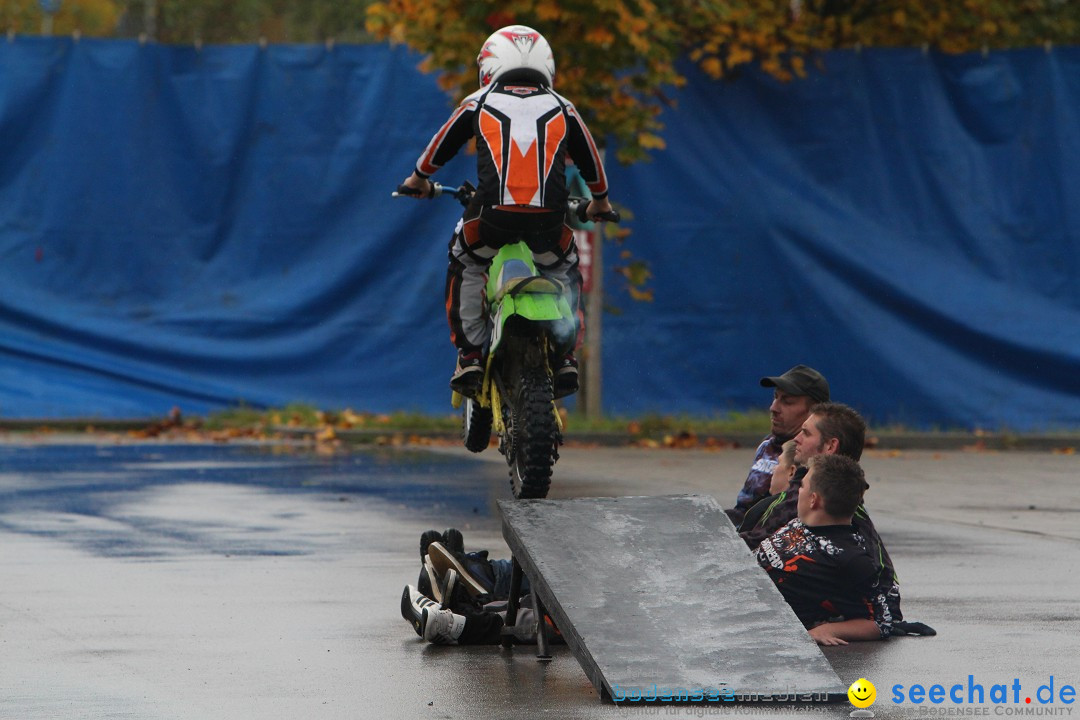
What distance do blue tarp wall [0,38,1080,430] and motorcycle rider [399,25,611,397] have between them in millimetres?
6839

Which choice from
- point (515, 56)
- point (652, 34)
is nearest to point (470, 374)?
point (515, 56)

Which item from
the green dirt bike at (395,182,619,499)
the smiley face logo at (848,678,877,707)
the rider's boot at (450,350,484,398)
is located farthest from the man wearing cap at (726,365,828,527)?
the rider's boot at (450,350,484,398)

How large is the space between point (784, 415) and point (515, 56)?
8.55 ft

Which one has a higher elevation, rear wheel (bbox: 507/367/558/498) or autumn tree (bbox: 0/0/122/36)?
autumn tree (bbox: 0/0/122/36)

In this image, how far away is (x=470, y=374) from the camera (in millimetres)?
8781

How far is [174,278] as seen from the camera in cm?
1638

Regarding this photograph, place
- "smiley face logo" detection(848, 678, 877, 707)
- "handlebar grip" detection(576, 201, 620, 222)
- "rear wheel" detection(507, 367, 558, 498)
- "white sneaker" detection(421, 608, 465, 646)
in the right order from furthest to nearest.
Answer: "handlebar grip" detection(576, 201, 620, 222) → "rear wheel" detection(507, 367, 558, 498) → "white sneaker" detection(421, 608, 465, 646) → "smiley face logo" detection(848, 678, 877, 707)

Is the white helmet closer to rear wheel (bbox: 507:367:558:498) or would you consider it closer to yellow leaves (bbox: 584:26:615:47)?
rear wheel (bbox: 507:367:558:498)

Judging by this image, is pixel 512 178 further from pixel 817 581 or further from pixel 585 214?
pixel 817 581

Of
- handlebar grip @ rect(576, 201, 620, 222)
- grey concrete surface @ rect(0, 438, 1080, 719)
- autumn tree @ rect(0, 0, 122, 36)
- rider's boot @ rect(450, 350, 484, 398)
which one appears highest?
autumn tree @ rect(0, 0, 122, 36)

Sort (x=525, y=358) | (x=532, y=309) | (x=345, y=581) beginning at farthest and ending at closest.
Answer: (x=525, y=358)
(x=532, y=309)
(x=345, y=581)

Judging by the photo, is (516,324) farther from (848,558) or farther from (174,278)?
(174,278)

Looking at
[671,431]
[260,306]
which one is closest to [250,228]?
[260,306]

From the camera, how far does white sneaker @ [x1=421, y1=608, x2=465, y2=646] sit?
6352mm
